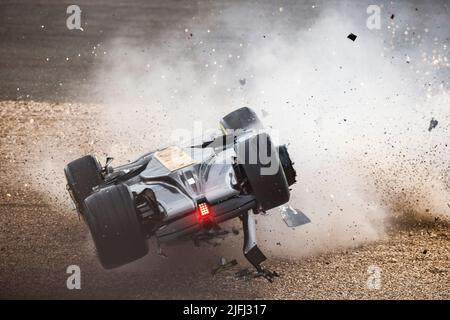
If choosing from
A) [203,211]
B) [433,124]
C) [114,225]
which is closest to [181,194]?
[203,211]

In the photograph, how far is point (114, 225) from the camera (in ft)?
20.2

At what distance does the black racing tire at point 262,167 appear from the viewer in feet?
21.4

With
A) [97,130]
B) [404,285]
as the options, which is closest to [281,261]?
[404,285]

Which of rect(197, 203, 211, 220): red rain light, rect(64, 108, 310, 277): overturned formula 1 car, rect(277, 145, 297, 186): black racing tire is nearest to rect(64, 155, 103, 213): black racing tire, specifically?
rect(64, 108, 310, 277): overturned formula 1 car

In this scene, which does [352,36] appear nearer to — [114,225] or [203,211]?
[203,211]

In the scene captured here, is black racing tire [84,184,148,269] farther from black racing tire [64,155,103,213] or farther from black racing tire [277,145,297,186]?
black racing tire [277,145,297,186]

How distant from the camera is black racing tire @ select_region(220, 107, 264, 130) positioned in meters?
7.71

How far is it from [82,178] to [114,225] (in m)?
1.23

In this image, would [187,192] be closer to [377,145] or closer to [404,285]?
[404,285]

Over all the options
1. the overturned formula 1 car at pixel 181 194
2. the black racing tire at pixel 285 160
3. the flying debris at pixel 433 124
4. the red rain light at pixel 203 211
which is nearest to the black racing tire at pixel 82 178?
the overturned formula 1 car at pixel 181 194

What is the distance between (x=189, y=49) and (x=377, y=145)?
476 cm

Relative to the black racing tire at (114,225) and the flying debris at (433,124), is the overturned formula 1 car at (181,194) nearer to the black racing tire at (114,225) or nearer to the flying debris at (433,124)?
the black racing tire at (114,225)

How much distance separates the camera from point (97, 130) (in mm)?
10055

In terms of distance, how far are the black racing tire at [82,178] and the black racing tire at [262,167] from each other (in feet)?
6.09
